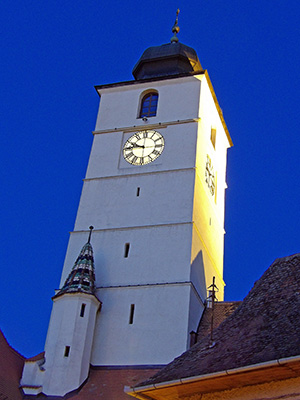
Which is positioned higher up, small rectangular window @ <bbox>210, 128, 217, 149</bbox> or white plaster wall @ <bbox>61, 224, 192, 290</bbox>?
small rectangular window @ <bbox>210, 128, 217, 149</bbox>

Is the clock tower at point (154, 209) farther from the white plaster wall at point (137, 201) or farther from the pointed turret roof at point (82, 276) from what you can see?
the pointed turret roof at point (82, 276)

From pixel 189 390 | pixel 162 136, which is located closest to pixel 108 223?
pixel 162 136

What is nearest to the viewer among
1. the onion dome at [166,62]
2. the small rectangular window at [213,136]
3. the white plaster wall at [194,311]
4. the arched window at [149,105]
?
the white plaster wall at [194,311]

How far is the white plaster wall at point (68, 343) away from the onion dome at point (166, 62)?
1299 cm

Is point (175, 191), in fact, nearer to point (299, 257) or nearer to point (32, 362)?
point (32, 362)

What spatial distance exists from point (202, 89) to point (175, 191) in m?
5.85

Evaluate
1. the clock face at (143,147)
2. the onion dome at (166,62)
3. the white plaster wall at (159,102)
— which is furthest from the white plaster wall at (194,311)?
the onion dome at (166,62)

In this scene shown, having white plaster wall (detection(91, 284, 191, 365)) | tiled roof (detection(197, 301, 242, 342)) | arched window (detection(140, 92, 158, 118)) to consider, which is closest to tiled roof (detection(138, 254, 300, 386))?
white plaster wall (detection(91, 284, 191, 365))

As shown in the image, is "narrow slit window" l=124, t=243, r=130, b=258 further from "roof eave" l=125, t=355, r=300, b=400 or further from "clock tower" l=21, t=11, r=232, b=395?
"roof eave" l=125, t=355, r=300, b=400

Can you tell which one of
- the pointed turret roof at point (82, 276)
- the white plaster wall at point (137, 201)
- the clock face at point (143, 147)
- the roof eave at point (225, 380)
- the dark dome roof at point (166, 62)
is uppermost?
the dark dome roof at point (166, 62)

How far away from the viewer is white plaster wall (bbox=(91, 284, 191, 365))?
22.9 metres

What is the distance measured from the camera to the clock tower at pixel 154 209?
23.6 meters

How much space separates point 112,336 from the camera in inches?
932

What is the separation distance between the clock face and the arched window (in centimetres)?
131
